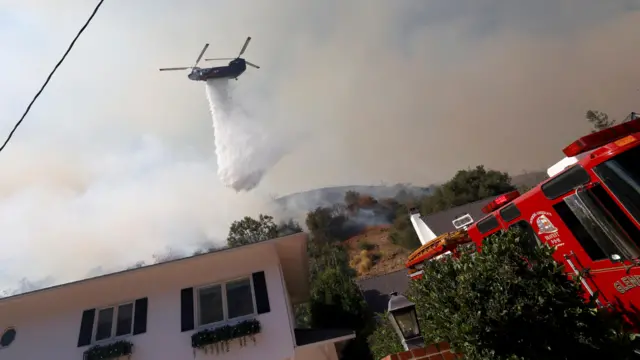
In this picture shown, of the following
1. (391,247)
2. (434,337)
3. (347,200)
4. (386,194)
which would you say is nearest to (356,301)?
(434,337)

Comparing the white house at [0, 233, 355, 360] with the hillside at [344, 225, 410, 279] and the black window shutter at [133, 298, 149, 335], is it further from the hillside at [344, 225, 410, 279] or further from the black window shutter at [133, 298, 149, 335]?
Result: the hillside at [344, 225, 410, 279]

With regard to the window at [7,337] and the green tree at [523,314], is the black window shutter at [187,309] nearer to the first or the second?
the window at [7,337]

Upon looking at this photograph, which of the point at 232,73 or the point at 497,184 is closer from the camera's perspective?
the point at 232,73

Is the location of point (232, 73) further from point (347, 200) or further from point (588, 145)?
point (347, 200)

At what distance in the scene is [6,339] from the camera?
34.8 ft

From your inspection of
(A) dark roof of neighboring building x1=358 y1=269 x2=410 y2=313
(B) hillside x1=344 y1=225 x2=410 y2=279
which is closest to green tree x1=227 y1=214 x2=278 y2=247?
(B) hillside x1=344 y1=225 x2=410 y2=279

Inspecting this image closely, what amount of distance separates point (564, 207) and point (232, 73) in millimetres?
28908

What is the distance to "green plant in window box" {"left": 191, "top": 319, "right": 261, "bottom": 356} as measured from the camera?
9602 mm

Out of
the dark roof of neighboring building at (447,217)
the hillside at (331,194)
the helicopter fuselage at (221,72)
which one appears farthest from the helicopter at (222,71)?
the hillside at (331,194)

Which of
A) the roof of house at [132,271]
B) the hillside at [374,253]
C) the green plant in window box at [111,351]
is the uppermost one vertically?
the hillside at [374,253]

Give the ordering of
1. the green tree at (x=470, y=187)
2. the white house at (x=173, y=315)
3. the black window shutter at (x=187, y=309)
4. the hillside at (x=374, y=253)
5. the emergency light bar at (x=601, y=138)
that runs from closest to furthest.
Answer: the emergency light bar at (x=601, y=138) < the white house at (x=173, y=315) < the black window shutter at (x=187, y=309) < the green tree at (x=470, y=187) < the hillside at (x=374, y=253)

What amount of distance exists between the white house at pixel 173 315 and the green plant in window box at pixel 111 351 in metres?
0.03

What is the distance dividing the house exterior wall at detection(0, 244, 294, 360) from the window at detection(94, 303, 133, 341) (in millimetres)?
242

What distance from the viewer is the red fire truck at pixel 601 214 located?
496 cm
